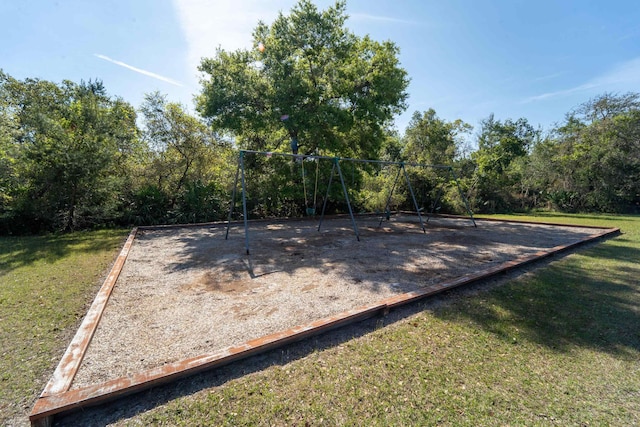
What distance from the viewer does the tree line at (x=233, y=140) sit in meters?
7.78

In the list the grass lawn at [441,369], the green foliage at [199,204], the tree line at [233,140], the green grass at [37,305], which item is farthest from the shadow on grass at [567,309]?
the green foliage at [199,204]

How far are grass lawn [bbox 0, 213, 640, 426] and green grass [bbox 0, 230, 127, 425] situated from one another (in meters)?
0.01

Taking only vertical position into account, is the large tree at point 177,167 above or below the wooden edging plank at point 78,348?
above

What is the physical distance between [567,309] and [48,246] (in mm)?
9276

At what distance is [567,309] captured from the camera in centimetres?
294

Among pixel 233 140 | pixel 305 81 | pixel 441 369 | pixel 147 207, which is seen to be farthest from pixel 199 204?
pixel 441 369

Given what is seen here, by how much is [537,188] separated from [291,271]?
2028 centimetres

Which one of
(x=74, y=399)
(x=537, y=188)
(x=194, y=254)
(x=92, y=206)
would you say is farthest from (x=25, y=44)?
(x=537, y=188)

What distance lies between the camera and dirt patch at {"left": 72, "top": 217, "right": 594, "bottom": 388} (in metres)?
2.35

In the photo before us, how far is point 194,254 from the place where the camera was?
5.33 m

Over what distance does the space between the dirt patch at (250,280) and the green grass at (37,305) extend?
27 centimetres

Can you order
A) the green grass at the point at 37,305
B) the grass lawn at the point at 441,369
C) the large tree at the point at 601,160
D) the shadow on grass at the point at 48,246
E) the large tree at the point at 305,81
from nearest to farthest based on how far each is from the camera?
1. the grass lawn at the point at 441,369
2. the green grass at the point at 37,305
3. the shadow on grass at the point at 48,246
4. the large tree at the point at 305,81
5. the large tree at the point at 601,160

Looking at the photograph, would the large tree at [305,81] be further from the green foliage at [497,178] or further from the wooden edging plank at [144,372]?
the green foliage at [497,178]

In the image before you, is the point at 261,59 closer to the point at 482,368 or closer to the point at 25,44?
the point at 25,44
